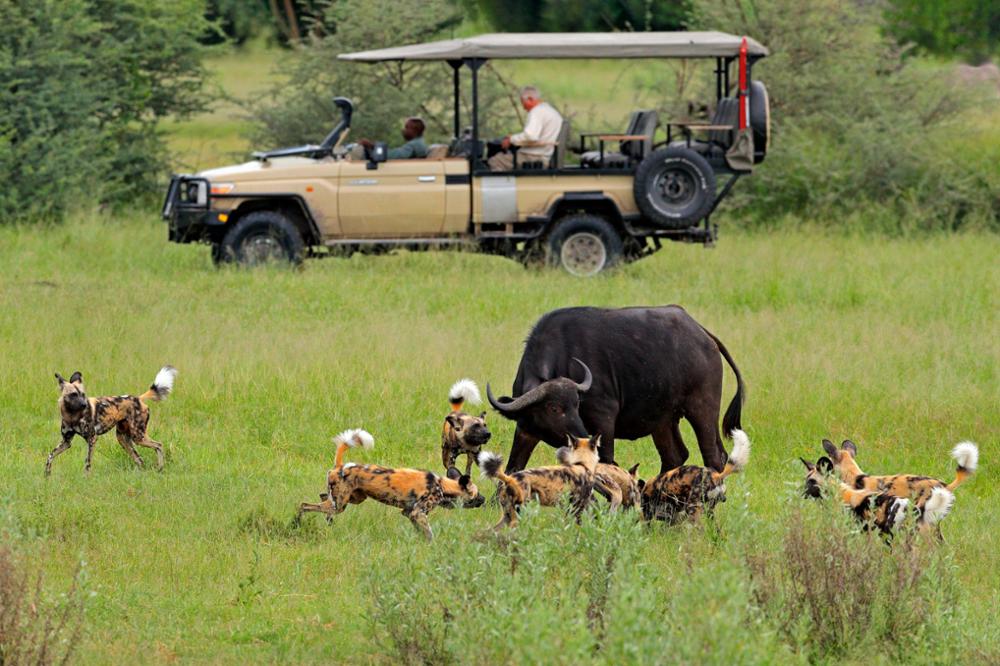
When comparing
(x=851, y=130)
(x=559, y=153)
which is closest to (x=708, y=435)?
(x=559, y=153)

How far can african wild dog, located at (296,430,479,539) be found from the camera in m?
8.53

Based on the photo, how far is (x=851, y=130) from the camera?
23875 millimetres

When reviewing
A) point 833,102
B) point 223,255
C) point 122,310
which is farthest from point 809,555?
point 833,102

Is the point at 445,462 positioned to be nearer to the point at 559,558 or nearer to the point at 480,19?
the point at 559,558

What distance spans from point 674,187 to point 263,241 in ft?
14.6

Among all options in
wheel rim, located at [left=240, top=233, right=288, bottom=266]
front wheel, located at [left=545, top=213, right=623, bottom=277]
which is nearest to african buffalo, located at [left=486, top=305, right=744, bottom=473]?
front wheel, located at [left=545, top=213, right=623, bottom=277]

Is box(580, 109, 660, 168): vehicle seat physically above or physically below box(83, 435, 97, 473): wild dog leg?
above

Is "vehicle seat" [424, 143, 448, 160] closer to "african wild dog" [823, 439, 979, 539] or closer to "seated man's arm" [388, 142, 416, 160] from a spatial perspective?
"seated man's arm" [388, 142, 416, 160]

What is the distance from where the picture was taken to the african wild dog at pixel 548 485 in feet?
27.5

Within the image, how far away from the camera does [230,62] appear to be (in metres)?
46.2

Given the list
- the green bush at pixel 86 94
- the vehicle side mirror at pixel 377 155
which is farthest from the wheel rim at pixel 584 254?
the green bush at pixel 86 94

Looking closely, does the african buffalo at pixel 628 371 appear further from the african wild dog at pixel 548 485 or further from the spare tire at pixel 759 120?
the spare tire at pixel 759 120

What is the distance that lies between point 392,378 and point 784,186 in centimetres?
1217

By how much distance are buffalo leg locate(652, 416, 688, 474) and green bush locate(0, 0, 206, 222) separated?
13.6 m
